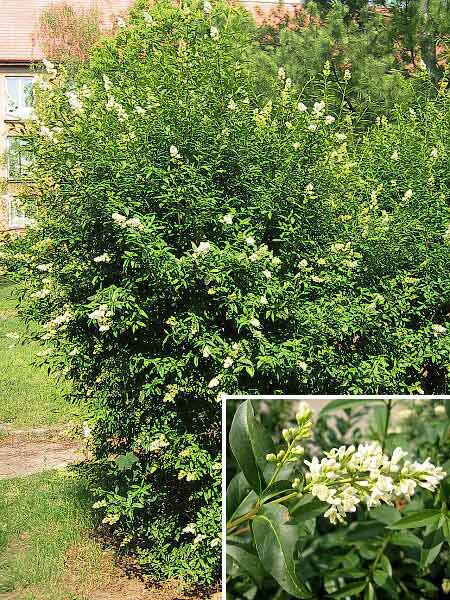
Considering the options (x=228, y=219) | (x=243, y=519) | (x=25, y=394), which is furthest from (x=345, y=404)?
(x=25, y=394)

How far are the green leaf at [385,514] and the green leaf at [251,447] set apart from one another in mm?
212

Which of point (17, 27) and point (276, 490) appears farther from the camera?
point (17, 27)

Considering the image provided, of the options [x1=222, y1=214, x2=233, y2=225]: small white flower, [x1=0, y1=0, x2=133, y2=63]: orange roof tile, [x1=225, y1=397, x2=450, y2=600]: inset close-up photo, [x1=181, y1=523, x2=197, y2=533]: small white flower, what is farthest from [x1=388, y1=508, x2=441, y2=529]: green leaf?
[x1=0, y1=0, x2=133, y2=63]: orange roof tile

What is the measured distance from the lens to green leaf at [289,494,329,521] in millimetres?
1485

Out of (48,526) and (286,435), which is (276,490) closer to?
(286,435)

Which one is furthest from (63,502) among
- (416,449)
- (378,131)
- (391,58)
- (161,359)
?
(391,58)

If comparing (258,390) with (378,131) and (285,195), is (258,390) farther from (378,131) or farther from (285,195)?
(378,131)

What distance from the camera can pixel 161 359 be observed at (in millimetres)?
4254

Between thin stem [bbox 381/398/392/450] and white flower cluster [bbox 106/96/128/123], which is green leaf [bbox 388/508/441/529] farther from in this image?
white flower cluster [bbox 106/96/128/123]

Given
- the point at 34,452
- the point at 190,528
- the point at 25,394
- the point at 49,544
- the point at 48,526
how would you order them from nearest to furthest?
the point at 190,528
the point at 49,544
the point at 48,526
the point at 34,452
the point at 25,394

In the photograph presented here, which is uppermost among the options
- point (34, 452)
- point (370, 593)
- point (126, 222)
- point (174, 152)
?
point (174, 152)

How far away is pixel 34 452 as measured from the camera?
24.4ft

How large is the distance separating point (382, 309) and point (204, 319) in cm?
109

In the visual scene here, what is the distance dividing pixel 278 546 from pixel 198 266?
2600mm
